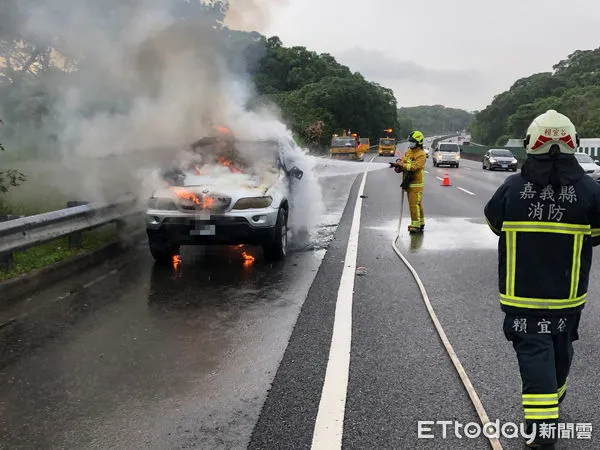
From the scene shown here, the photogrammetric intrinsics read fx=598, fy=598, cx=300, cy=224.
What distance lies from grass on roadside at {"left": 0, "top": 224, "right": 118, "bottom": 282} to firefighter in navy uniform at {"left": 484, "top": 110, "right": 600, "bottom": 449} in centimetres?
530

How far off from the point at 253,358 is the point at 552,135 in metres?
2.63

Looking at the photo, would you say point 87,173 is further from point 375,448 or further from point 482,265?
point 375,448

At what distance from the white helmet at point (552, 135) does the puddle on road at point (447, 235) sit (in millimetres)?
5939

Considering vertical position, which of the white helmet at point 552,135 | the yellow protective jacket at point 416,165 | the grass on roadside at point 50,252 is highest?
the white helmet at point 552,135

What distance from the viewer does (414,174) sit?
10523 millimetres

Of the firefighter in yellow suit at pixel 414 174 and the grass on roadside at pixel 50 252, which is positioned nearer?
the grass on roadside at pixel 50 252

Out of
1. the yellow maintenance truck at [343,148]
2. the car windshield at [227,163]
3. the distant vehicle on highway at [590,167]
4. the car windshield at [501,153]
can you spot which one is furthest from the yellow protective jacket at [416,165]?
the yellow maintenance truck at [343,148]

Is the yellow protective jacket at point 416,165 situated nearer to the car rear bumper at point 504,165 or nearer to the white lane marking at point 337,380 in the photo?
the white lane marking at point 337,380

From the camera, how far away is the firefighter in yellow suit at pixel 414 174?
10.4 m

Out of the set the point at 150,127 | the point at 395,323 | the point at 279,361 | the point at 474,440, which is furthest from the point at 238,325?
the point at 150,127

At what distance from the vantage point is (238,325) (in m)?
5.30

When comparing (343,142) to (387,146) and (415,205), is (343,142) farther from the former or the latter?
(415,205)

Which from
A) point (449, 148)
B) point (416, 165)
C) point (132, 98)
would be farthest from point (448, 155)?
point (132, 98)

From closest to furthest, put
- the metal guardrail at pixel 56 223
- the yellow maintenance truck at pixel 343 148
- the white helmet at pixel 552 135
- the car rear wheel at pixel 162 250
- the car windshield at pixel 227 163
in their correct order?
1. the white helmet at pixel 552 135
2. the metal guardrail at pixel 56 223
3. the car rear wheel at pixel 162 250
4. the car windshield at pixel 227 163
5. the yellow maintenance truck at pixel 343 148
